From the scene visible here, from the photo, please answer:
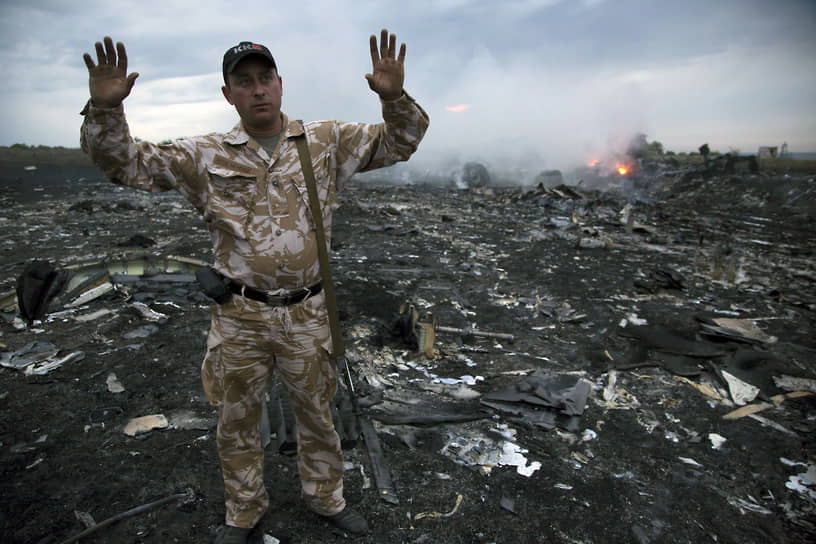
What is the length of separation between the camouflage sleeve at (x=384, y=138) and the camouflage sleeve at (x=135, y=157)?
66 cm

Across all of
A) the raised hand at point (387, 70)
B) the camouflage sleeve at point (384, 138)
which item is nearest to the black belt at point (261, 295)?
the camouflage sleeve at point (384, 138)

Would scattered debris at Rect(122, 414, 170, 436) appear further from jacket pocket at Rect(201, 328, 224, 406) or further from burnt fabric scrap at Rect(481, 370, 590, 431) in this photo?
burnt fabric scrap at Rect(481, 370, 590, 431)

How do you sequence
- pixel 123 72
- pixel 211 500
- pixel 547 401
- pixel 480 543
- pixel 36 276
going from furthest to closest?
pixel 36 276, pixel 547 401, pixel 211 500, pixel 480 543, pixel 123 72

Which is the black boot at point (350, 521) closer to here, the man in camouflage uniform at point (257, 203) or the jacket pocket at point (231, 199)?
the man in camouflage uniform at point (257, 203)

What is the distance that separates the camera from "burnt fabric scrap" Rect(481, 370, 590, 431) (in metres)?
3.42

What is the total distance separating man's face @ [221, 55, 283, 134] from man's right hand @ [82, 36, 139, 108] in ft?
1.21

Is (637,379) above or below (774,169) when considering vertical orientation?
below

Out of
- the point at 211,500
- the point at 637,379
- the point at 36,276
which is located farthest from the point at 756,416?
the point at 36,276

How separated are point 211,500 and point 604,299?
18.6 feet

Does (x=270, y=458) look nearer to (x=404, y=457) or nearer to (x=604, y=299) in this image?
(x=404, y=457)

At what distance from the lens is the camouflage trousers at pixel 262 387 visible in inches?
78.2

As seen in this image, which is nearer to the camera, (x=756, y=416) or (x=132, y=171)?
(x=132, y=171)

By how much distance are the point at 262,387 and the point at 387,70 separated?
1598mm

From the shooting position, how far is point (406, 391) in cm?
→ 379
